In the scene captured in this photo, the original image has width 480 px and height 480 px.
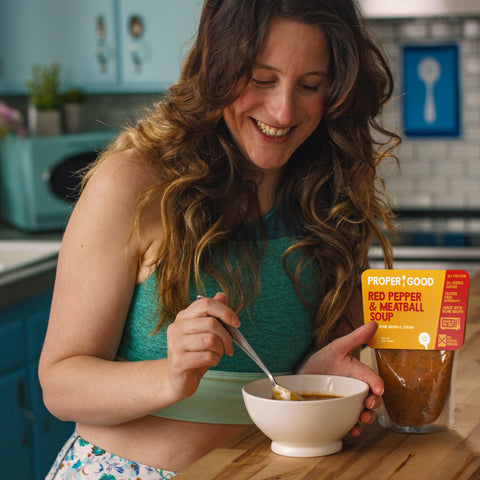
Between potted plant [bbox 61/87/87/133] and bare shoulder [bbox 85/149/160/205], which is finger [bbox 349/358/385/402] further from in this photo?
potted plant [bbox 61/87/87/133]

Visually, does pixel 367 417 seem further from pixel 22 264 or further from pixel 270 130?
pixel 22 264

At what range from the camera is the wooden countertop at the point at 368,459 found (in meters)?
1.08

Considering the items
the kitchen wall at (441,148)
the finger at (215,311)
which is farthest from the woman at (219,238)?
the kitchen wall at (441,148)

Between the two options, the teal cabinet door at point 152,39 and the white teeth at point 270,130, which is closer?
the white teeth at point 270,130

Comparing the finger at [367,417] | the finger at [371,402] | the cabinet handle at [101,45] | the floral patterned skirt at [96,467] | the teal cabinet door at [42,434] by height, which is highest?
the cabinet handle at [101,45]

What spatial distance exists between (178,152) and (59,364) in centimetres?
42

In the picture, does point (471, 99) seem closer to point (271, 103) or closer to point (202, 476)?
point (271, 103)

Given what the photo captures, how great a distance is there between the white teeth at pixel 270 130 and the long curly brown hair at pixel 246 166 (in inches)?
2.6

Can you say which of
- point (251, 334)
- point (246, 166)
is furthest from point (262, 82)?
point (251, 334)

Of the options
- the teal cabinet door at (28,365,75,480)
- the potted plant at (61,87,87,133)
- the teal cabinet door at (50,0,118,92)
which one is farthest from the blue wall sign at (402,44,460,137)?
the teal cabinet door at (28,365,75,480)

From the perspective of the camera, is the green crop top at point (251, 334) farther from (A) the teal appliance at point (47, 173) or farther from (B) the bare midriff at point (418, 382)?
(A) the teal appliance at point (47, 173)

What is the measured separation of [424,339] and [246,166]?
0.52m

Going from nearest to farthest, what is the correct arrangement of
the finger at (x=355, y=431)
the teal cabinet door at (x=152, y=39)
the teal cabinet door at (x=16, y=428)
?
the finger at (x=355, y=431), the teal cabinet door at (x=16, y=428), the teal cabinet door at (x=152, y=39)

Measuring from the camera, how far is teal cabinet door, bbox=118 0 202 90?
3.91 metres
